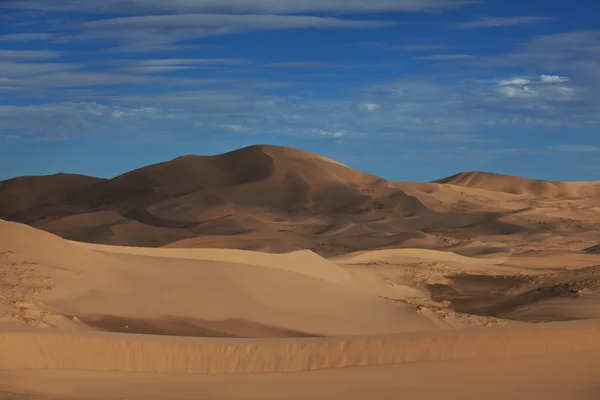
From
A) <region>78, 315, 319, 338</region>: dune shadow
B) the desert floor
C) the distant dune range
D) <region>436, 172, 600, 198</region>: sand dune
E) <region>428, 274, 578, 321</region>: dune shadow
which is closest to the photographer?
the desert floor

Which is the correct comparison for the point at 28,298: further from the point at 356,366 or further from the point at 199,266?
the point at 356,366

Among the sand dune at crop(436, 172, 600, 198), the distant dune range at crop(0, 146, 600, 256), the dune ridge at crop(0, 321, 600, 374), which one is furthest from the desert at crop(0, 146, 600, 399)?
the sand dune at crop(436, 172, 600, 198)

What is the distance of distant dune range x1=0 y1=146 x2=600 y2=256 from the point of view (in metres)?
38.4

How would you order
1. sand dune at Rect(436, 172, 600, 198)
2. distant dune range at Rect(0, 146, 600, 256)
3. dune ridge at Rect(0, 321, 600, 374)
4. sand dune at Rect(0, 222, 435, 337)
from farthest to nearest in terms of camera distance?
sand dune at Rect(436, 172, 600, 198)
distant dune range at Rect(0, 146, 600, 256)
sand dune at Rect(0, 222, 435, 337)
dune ridge at Rect(0, 321, 600, 374)

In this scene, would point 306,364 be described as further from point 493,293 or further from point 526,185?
point 526,185

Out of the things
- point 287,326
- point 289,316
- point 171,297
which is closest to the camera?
point 287,326

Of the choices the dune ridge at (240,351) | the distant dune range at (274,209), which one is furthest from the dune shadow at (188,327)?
the distant dune range at (274,209)

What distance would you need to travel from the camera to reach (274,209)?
48.5 meters

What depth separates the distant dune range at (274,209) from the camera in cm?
3844

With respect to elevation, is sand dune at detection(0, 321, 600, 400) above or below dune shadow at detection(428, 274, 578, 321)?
above

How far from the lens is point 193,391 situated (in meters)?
7.08

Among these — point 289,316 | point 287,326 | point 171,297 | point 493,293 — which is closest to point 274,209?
point 493,293

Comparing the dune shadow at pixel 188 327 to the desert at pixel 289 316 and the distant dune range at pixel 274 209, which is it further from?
the distant dune range at pixel 274 209

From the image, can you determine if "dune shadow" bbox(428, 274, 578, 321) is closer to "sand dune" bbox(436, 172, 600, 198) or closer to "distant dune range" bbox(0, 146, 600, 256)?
"distant dune range" bbox(0, 146, 600, 256)
